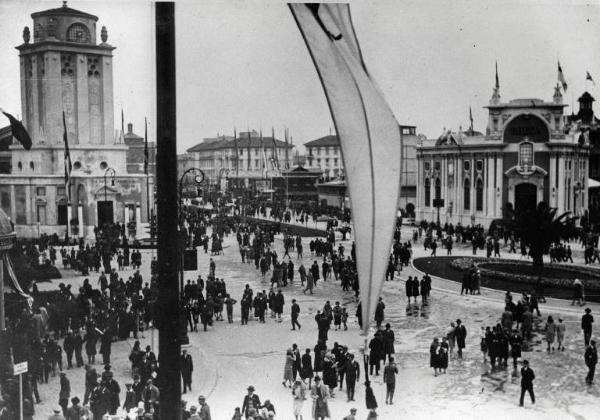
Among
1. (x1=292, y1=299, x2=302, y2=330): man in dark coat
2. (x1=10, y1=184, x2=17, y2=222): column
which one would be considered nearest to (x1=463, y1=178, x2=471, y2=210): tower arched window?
(x1=10, y1=184, x2=17, y2=222): column

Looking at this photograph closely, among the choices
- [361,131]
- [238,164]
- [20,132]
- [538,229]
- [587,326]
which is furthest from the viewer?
[238,164]

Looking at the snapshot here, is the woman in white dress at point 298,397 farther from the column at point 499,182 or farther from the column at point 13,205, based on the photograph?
the column at point 499,182

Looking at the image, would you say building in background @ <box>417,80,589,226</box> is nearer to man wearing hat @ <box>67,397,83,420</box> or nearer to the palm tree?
the palm tree

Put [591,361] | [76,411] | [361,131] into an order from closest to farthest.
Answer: [361,131] → [76,411] → [591,361]

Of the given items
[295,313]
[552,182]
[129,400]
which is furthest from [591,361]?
[552,182]

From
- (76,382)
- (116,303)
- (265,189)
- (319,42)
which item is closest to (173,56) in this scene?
(319,42)

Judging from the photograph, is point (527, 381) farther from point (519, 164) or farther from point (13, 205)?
point (519, 164)

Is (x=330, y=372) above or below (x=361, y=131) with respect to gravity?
below
